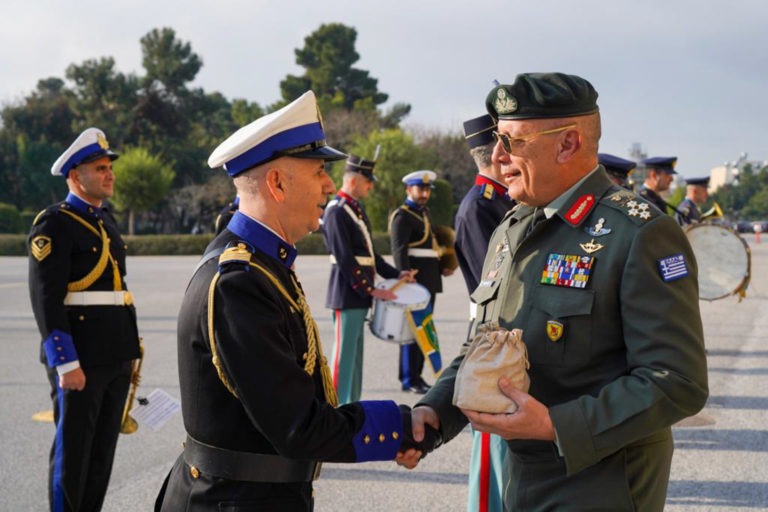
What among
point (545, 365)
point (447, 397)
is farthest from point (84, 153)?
point (545, 365)

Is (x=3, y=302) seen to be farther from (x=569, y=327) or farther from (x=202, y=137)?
(x=202, y=137)

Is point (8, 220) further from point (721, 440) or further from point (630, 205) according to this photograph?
point (630, 205)

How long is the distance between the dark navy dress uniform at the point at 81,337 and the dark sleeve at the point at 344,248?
8.28ft

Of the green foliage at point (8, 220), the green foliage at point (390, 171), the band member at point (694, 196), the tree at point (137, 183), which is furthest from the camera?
the green foliage at point (8, 220)

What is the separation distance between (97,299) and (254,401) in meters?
2.69

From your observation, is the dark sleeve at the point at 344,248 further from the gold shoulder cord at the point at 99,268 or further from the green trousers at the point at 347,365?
the gold shoulder cord at the point at 99,268

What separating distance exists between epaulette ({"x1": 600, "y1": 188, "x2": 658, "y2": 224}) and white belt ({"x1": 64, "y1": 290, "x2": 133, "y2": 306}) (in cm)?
295

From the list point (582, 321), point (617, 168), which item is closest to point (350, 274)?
point (617, 168)

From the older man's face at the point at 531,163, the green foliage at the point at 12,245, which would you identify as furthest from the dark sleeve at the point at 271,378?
the green foliage at the point at 12,245

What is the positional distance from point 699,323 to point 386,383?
19.0 feet

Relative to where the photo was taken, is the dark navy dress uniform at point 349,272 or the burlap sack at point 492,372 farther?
the dark navy dress uniform at point 349,272

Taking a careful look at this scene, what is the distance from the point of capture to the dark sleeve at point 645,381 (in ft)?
6.40

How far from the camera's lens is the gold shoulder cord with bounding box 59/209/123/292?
4.37m

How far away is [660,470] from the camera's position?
2209mm
